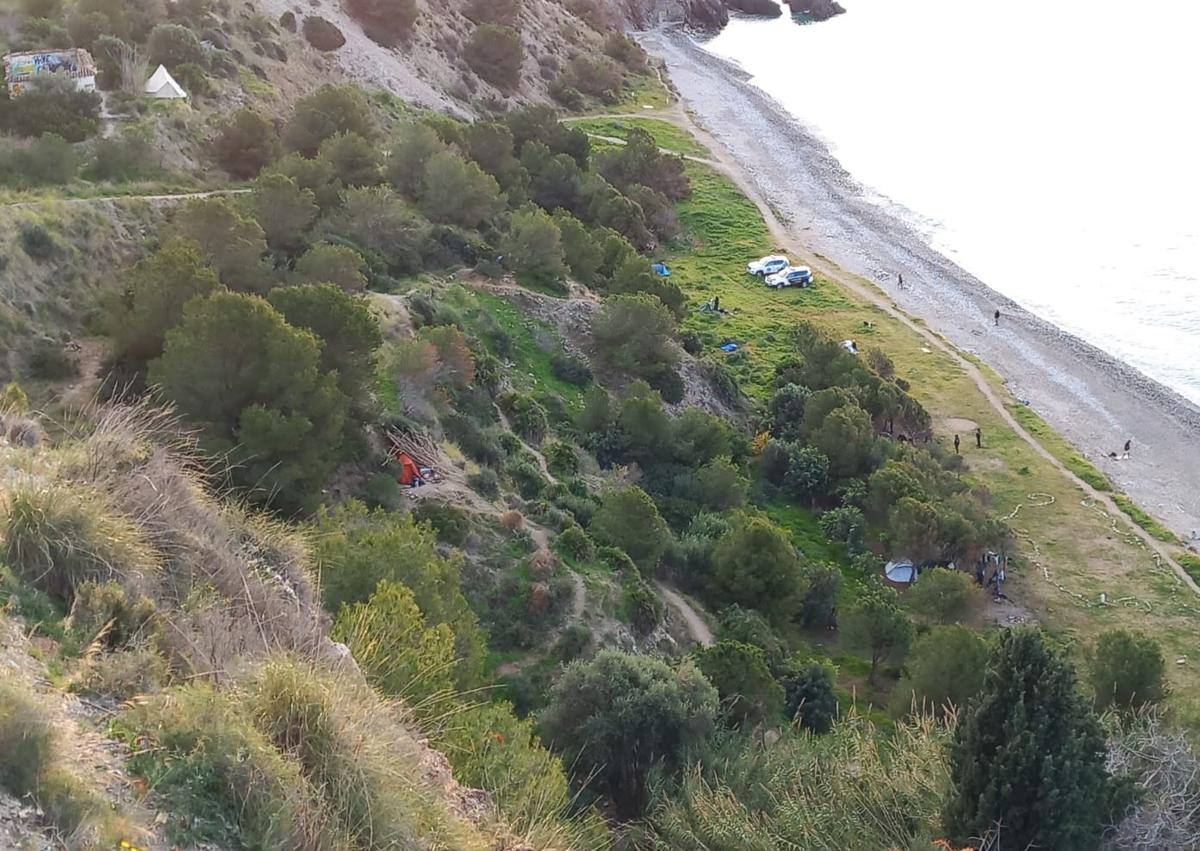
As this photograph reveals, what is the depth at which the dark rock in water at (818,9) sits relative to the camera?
135 m

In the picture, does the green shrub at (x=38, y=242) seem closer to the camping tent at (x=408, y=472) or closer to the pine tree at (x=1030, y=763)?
the camping tent at (x=408, y=472)

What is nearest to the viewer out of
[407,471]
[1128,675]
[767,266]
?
[1128,675]

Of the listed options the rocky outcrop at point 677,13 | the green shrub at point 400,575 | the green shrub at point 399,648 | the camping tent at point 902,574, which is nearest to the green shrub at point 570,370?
the camping tent at point 902,574

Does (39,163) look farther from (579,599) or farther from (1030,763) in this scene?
(1030,763)

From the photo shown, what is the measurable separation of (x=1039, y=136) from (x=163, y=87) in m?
67.4

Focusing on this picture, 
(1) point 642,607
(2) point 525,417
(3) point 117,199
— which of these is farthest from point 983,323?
(3) point 117,199

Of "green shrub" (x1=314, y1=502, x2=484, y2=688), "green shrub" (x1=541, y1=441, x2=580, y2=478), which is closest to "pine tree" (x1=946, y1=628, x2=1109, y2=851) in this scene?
"green shrub" (x1=314, y1=502, x2=484, y2=688)

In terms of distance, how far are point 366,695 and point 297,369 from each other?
1448 cm

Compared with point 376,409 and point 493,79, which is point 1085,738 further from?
point 493,79

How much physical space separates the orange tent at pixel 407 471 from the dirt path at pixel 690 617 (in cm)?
712

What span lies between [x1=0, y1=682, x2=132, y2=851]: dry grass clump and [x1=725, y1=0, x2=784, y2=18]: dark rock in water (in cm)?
14133

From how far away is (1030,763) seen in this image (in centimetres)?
1442

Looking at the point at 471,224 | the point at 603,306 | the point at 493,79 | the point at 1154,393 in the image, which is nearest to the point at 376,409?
the point at 603,306

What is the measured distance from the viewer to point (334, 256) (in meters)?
33.2
